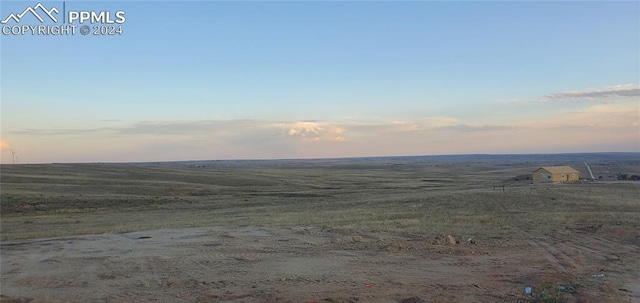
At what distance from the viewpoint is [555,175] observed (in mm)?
64250

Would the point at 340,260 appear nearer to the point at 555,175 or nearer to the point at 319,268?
the point at 319,268

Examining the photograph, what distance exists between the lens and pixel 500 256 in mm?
15422

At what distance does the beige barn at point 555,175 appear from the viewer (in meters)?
64.2

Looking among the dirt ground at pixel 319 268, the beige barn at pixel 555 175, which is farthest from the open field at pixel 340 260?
the beige barn at pixel 555 175

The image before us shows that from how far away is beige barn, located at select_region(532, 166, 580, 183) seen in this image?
211 ft

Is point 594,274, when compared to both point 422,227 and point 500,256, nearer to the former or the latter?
point 500,256

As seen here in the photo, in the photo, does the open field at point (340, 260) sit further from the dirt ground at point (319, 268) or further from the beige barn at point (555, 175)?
the beige barn at point (555, 175)

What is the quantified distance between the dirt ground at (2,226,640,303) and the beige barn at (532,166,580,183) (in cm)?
4741

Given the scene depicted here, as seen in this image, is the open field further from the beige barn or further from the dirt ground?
the beige barn

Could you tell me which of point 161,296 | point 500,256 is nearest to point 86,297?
point 161,296

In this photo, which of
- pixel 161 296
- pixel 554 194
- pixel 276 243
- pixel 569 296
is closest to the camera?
pixel 569 296

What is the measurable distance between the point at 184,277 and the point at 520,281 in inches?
330

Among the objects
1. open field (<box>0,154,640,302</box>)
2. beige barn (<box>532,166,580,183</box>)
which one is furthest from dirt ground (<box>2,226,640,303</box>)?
beige barn (<box>532,166,580,183</box>)

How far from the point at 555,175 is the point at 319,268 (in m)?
58.8
